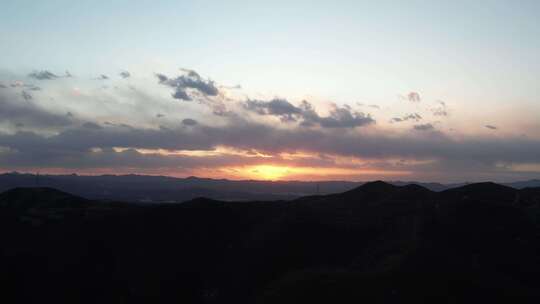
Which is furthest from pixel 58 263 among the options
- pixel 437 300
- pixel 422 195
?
pixel 422 195

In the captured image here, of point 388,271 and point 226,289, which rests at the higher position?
point 388,271

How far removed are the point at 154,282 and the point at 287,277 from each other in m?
14.9

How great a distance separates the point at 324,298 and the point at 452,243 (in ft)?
71.5

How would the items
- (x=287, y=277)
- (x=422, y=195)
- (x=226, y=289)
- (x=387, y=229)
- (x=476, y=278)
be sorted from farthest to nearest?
(x=422, y=195) < (x=387, y=229) < (x=226, y=289) < (x=287, y=277) < (x=476, y=278)

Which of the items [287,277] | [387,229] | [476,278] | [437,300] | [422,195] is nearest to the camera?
→ [437,300]

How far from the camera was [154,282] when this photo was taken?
52.8m

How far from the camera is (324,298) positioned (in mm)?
41906

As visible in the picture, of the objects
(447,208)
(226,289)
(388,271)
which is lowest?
(226,289)

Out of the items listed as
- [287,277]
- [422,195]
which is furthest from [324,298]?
[422,195]

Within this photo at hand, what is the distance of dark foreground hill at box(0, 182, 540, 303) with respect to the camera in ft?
145

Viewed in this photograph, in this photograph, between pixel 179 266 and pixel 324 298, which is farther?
pixel 179 266

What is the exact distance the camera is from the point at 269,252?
56844 millimetres

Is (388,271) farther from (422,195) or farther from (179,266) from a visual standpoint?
(422,195)

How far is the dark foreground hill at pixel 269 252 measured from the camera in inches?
1746
